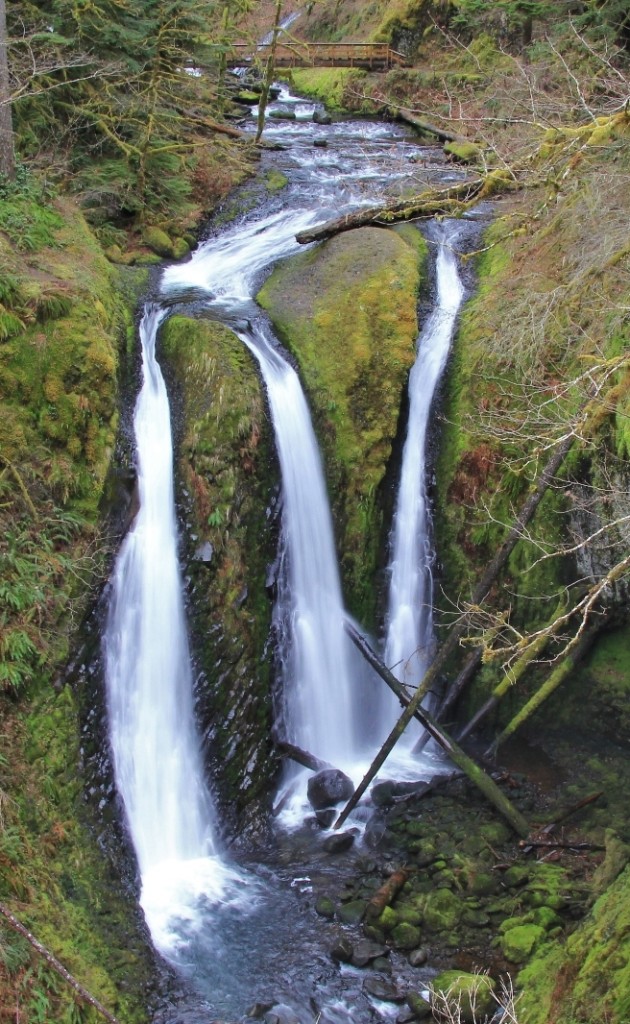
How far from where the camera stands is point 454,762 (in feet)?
30.6

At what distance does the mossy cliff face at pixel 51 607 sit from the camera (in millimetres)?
5922

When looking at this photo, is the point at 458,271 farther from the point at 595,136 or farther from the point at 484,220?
the point at 595,136

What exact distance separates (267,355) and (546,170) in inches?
161

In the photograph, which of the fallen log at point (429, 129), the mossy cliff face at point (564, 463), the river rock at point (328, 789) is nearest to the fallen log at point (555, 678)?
the mossy cliff face at point (564, 463)

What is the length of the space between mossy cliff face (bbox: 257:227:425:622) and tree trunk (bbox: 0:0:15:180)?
381 cm

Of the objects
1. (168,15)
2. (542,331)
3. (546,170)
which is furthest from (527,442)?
(168,15)

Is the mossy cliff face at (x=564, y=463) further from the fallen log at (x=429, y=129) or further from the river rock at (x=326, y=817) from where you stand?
the fallen log at (x=429, y=129)

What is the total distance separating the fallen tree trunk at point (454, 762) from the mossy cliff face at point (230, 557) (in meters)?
1.14

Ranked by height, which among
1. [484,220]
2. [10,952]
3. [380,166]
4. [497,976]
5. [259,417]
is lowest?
[497,976]

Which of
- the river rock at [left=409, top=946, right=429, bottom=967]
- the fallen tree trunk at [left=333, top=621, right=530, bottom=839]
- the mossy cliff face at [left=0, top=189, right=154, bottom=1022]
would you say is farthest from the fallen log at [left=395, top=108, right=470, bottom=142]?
the river rock at [left=409, top=946, right=429, bottom=967]

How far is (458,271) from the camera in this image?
12.5 meters

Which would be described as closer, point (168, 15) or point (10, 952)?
point (10, 952)

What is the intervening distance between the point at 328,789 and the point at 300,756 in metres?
0.55

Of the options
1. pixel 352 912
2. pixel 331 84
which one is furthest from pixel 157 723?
pixel 331 84
